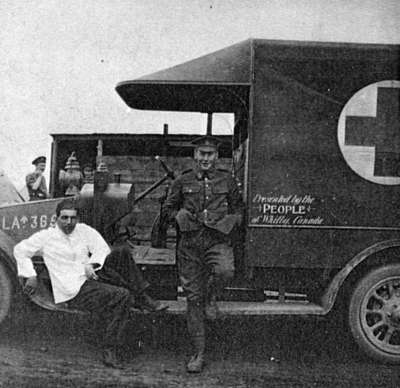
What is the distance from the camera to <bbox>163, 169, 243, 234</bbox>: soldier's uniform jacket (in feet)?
14.2

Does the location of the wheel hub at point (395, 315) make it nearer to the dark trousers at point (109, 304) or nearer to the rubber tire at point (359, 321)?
the rubber tire at point (359, 321)

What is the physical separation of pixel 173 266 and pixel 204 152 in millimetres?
1039

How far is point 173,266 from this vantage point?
182 inches

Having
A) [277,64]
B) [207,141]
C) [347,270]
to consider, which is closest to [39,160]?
[207,141]

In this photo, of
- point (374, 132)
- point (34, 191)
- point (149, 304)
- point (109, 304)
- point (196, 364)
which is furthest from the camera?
point (34, 191)

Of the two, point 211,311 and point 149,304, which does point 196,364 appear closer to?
point 211,311

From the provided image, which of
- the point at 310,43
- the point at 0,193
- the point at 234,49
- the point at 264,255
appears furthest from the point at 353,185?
the point at 0,193

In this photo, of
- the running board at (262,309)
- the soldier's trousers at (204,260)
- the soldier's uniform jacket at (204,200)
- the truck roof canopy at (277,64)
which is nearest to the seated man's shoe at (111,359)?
the running board at (262,309)

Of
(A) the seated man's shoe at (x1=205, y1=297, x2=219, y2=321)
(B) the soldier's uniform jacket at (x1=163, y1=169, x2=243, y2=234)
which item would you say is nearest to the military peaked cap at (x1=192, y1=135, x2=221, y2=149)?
(B) the soldier's uniform jacket at (x1=163, y1=169, x2=243, y2=234)

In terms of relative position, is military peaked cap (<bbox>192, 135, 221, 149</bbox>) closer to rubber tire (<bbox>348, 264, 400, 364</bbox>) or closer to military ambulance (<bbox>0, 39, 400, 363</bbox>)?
military ambulance (<bbox>0, 39, 400, 363</bbox>)

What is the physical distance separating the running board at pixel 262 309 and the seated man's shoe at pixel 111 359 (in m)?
0.54

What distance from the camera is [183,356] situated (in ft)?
14.5

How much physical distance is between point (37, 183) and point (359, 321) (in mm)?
5337

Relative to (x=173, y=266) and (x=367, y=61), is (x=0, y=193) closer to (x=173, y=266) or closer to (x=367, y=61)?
(x=173, y=266)
